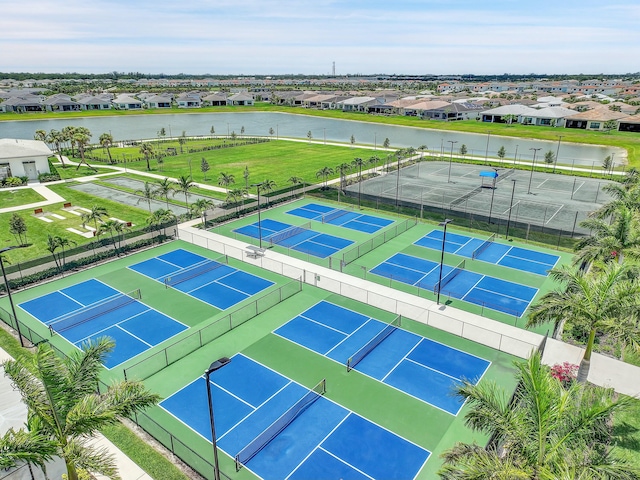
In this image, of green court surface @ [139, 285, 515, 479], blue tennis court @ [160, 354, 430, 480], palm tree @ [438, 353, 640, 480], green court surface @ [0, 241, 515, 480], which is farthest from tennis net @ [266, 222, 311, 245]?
palm tree @ [438, 353, 640, 480]

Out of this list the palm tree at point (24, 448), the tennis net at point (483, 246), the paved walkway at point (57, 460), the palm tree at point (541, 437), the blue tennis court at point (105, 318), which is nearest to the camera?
the palm tree at point (541, 437)

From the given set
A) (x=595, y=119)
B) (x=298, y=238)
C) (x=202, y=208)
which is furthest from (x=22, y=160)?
(x=595, y=119)

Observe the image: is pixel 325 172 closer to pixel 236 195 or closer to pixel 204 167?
pixel 236 195

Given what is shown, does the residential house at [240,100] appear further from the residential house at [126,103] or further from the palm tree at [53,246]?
the palm tree at [53,246]

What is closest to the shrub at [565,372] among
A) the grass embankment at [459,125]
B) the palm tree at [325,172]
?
the palm tree at [325,172]

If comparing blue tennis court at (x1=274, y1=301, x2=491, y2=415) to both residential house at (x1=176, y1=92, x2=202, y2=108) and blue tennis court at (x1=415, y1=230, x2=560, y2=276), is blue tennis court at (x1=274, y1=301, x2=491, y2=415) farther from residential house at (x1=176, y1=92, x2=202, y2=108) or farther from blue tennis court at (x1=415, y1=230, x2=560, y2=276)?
residential house at (x1=176, y1=92, x2=202, y2=108)

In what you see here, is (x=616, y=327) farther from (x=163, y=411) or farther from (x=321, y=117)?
(x=321, y=117)
